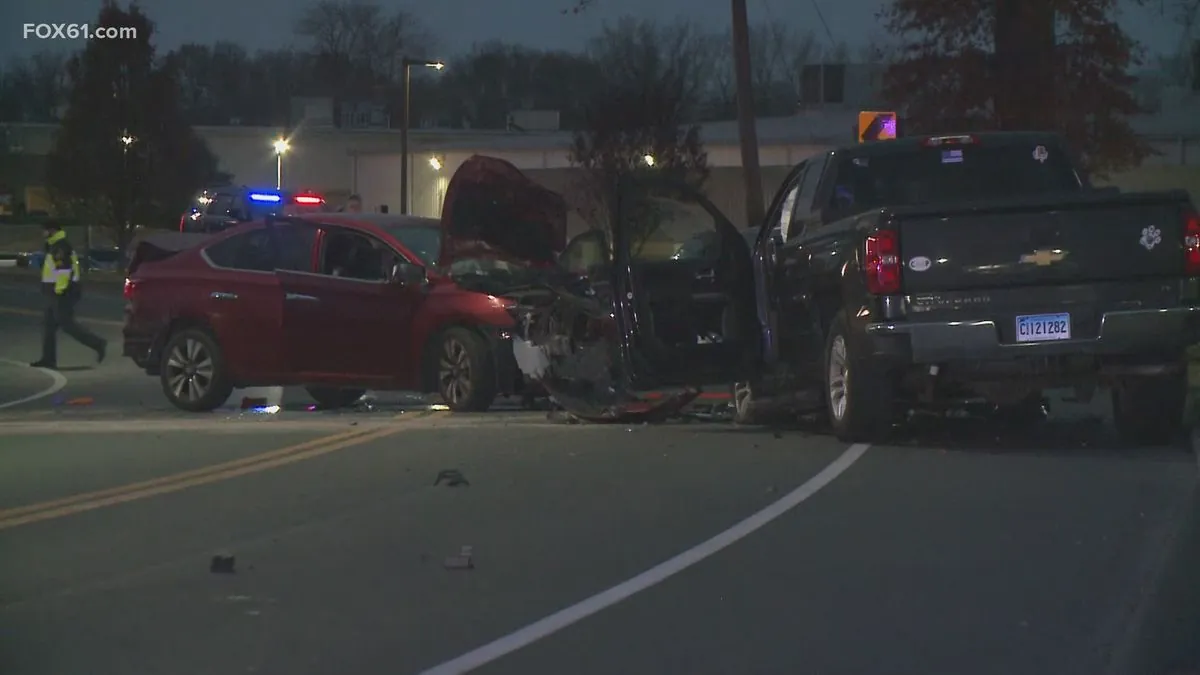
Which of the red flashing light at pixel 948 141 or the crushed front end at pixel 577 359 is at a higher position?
the red flashing light at pixel 948 141

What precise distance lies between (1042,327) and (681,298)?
2643 millimetres

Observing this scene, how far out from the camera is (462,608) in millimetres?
6934

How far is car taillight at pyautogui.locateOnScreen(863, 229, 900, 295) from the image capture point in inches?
411

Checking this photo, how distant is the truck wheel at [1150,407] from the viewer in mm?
10859

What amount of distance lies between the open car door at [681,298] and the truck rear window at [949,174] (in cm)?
94

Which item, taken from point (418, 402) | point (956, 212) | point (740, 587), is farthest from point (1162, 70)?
point (740, 587)

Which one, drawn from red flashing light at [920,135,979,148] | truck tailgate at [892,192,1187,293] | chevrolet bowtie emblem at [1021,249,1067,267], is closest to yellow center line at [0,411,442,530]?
truck tailgate at [892,192,1187,293]

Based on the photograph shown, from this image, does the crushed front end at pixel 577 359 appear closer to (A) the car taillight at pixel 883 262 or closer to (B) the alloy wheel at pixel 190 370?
(A) the car taillight at pixel 883 262

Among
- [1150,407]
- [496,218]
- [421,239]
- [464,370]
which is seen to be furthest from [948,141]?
[421,239]

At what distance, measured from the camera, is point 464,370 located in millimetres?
13656

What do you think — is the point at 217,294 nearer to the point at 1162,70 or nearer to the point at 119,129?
the point at 119,129

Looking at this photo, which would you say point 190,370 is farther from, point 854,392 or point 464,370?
point 854,392

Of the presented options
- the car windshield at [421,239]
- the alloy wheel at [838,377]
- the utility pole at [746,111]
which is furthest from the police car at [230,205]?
the alloy wheel at [838,377]

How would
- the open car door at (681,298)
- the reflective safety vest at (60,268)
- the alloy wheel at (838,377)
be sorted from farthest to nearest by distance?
1. the reflective safety vest at (60,268)
2. the open car door at (681,298)
3. the alloy wheel at (838,377)
